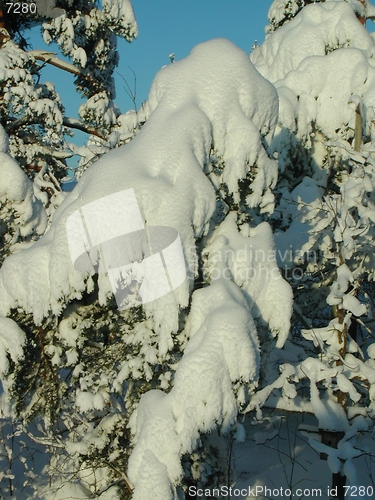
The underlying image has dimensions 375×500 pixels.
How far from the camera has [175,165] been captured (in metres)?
3.81

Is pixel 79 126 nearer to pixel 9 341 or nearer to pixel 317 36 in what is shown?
pixel 317 36

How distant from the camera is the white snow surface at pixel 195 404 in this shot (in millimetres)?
3199

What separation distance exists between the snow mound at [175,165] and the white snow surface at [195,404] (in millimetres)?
458

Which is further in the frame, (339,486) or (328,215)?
(328,215)

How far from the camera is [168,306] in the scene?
3.64 meters

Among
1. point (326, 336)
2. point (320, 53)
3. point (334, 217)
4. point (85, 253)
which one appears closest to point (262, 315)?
point (326, 336)

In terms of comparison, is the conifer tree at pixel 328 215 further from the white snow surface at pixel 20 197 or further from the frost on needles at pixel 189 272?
the white snow surface at pixel 20 197

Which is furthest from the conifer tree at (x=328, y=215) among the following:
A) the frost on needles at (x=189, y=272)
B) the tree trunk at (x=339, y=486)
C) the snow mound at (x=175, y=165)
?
the snow mound at (x=175, y=165)

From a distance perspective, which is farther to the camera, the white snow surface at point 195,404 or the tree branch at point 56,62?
the tree branch at point 56,62

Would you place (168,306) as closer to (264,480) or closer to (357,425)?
(357,425)

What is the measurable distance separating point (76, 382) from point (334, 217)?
9.75ft

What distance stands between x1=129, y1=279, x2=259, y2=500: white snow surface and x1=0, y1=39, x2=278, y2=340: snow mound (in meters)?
0.46

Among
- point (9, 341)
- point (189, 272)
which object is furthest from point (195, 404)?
point (9, 341)

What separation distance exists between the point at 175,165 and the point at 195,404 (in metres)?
1.89
